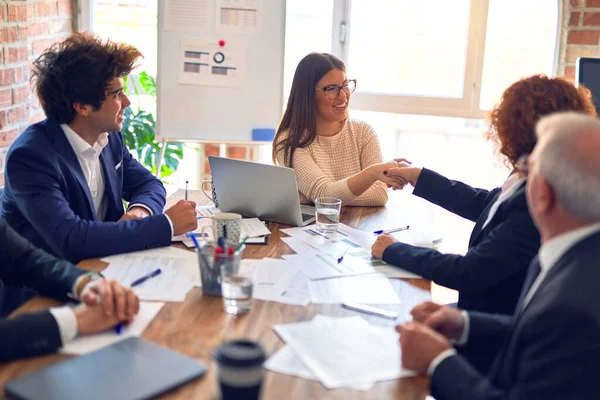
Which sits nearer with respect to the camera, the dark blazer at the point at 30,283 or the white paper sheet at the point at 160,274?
the dark blazer at the point at 30,283

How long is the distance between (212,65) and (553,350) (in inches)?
103

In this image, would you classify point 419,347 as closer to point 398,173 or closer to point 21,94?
point 398,173

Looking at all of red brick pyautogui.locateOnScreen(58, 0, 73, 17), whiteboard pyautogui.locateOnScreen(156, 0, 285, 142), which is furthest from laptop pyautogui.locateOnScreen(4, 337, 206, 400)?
red brick pyautogui.locateOnScreen(58, 0, 73, 17)

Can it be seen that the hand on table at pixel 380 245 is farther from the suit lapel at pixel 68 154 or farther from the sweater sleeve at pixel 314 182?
the suit lapel at pixel 68 154

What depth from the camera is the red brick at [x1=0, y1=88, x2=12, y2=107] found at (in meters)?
2.80

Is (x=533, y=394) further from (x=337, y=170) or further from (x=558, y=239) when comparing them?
(x=337, y=170)

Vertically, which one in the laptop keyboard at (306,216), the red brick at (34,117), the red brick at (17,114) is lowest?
the laptop keyboard at (306,216)

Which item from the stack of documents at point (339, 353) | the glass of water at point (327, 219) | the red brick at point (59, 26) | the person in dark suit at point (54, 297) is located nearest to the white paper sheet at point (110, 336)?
the person in dark suit at point (54, 297)

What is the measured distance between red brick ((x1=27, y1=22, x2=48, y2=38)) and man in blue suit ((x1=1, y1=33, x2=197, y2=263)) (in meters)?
0.95

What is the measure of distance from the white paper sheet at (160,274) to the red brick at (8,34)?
1449 mm

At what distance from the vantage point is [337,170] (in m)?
2.64

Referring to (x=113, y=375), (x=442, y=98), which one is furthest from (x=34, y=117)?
(x=113, y=375)

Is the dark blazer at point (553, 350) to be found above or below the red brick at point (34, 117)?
below

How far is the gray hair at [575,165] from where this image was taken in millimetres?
1099
